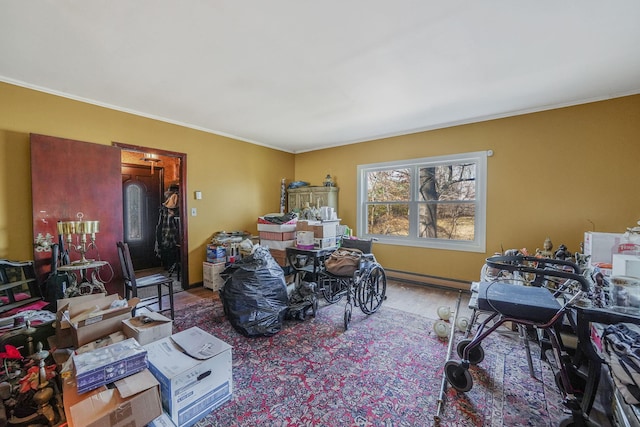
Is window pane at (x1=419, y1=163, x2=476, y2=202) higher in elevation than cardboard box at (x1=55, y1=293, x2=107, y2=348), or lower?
higher

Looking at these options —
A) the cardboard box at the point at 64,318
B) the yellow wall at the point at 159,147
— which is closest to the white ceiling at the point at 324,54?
the yellow wall at the point at 159,147

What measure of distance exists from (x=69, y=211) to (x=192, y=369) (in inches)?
99.4

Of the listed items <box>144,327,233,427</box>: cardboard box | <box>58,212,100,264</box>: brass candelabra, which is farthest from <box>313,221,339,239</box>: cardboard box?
<box>58,212,100,264</box>: brass candelabra

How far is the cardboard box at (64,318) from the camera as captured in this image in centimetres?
178

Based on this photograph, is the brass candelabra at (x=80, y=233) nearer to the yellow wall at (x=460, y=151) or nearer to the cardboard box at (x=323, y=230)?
the yellow wall at (x=460, y=151)

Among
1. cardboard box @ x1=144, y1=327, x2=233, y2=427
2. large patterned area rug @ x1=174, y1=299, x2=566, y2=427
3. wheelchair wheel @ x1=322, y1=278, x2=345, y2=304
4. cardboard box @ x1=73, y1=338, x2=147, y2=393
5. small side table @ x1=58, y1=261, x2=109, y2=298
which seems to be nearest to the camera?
cardboard box @ x1=73, y1=338, x2=147, y2=393

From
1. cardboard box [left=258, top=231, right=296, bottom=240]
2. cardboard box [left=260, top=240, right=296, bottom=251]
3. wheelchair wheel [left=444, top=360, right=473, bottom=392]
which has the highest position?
cardboard box [left=258, top=231, right=296, bottom=240]

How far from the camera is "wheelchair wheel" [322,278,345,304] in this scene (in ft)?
10.7

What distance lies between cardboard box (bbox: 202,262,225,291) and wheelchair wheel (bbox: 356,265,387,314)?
2177 millimetres

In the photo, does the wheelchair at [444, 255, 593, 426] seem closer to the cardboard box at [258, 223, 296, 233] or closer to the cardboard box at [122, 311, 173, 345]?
the cardboard box at [122, 311, 173, 345]

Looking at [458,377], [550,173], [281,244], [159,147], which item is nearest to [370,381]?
[458,377]

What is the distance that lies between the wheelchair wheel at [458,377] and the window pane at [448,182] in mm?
2739

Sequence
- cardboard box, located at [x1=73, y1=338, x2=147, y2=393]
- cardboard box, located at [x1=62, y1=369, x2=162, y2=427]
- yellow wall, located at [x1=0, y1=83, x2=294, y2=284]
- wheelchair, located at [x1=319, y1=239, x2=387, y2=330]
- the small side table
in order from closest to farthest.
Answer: cardboard box, located at [x1=62, y1=369, x2=162, y2=427], cardboard box, located at [x1=73, y1=338, x2=147, y2=393], the small side table, yellow wall, located at [x1=0, y1=83, x2=294, y2=284], wheelchair, located at [x1=319, y1=239, x2=387, y2=330]

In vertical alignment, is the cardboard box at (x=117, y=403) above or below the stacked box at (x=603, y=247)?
below
